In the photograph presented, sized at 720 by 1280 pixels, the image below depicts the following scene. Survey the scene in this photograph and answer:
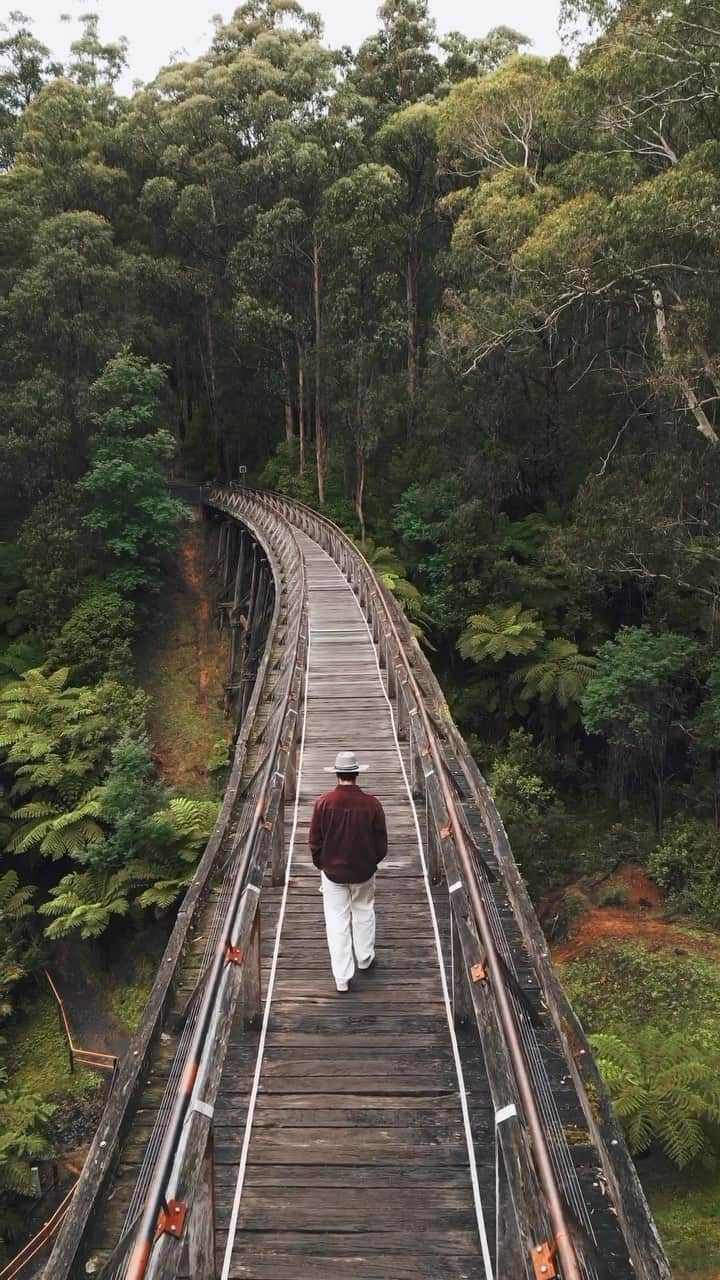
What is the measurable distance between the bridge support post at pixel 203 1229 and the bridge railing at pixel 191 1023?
7.0 inches

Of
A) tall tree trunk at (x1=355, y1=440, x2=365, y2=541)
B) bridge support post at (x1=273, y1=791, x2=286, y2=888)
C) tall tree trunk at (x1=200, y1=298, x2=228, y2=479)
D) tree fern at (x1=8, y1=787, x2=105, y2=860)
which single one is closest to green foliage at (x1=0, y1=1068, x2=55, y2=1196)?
tree fern at (x1=8, y1=787, x2=105, y2=860)

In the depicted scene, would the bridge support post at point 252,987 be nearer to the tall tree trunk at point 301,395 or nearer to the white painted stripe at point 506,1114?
the white painted stripe at point 506,1114

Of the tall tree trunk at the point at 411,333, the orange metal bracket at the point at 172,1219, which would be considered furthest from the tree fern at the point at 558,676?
the orange metal bracket at the point at 172,1219

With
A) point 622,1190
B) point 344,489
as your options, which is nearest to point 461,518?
point 344,489

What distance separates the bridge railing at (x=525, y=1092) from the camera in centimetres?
240

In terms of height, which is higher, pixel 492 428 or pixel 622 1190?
pixel 492 428

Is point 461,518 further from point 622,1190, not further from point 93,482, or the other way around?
point 622,1190

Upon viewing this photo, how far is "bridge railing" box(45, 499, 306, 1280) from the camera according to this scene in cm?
259

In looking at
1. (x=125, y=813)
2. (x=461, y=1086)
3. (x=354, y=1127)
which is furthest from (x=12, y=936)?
(x=461, y=1086)

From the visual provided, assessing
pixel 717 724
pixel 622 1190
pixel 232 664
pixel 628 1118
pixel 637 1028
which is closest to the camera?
pixel 622 1190

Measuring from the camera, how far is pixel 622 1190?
3246mm

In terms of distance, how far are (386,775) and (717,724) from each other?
32.3ft

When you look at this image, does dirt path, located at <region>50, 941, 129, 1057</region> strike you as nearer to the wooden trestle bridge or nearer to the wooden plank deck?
the wooden trestle bridge

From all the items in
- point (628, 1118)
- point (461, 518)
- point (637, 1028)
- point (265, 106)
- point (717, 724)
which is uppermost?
point (265, 106)
